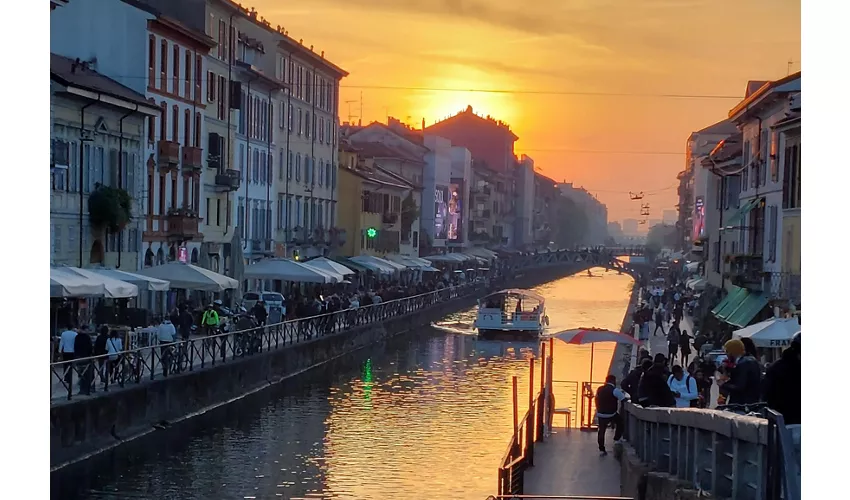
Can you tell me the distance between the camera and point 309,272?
118 ft

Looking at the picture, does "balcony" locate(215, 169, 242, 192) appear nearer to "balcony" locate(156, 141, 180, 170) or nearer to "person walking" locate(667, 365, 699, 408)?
"balcony" locate(156, 141, 180, 170)

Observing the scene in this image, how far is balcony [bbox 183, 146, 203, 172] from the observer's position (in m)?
38.3

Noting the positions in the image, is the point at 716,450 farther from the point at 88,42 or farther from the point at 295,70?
the point at 295,70

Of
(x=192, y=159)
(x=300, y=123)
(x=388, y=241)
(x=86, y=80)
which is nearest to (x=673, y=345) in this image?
(x=86, y=80)

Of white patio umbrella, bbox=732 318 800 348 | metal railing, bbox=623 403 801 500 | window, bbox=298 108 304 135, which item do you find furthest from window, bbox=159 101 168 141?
metal railing, bbox=623 403 801 500

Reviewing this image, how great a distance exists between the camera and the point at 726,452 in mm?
9883

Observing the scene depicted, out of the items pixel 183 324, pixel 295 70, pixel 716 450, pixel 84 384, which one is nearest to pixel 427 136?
pixel 295 70

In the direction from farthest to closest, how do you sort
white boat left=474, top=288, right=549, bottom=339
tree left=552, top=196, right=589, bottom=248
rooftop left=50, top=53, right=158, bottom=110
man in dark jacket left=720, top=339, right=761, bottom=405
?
tree left=552, top=196, right=589, bottom=248 → white boat left=474, top=288, right=549, bottom=339 → rooftop left=50, top=53, right=158, bottom=110 → man in dark jacket left=720, top=339, right=761, bottom=405

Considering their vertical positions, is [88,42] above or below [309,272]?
above

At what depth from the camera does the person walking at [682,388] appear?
15.5 meters

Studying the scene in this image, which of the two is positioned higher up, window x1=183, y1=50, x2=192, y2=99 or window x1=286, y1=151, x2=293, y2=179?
window x1=183, y1=50, x2=192, y2=99

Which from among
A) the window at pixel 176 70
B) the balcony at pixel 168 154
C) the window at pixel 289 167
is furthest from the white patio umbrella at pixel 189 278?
the window at pixel 289 167

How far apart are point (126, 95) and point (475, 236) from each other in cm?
6733

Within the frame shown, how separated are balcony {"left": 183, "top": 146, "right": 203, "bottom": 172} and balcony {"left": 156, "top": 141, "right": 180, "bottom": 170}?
35.9 inches
